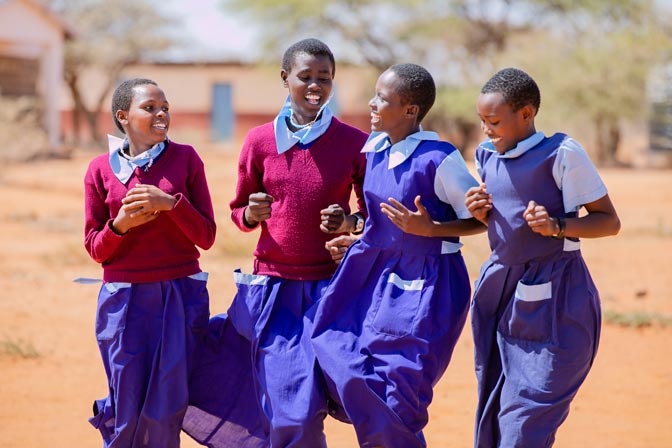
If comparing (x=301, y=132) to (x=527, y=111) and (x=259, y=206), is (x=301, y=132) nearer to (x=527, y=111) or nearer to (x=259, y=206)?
(x=259, y=206)

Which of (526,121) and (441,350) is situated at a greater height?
(526,121)

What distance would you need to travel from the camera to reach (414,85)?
11.9 feet

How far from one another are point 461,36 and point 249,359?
2556 cm

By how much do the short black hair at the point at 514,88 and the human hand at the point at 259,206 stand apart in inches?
37.1

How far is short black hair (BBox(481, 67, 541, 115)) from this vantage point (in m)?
3.40

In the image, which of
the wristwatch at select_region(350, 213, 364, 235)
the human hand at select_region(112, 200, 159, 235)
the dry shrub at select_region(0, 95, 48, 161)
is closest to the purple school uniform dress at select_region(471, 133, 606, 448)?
the wristwatch at select_region(350, 213, 364, 235)

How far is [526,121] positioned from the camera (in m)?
3.46

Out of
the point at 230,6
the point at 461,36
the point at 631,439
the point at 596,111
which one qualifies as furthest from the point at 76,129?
the point at 631,439

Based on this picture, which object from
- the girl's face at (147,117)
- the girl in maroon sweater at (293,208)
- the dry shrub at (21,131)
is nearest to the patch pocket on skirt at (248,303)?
the girl in maroon sweater at (293,208)

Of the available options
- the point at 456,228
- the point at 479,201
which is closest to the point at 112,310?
the point at 456,228

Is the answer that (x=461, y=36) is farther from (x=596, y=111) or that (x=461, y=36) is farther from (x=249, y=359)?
(x=249, y=359)

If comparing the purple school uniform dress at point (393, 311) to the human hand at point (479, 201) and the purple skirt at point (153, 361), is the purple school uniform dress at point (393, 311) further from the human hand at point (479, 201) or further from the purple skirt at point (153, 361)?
the purple skirt at point (153, 361)

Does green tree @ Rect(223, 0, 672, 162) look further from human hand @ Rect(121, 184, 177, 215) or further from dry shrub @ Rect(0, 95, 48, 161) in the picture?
human hand @ Rect(121, 184, 177, 215)

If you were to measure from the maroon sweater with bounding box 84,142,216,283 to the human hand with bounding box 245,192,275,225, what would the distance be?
7.9 inches
